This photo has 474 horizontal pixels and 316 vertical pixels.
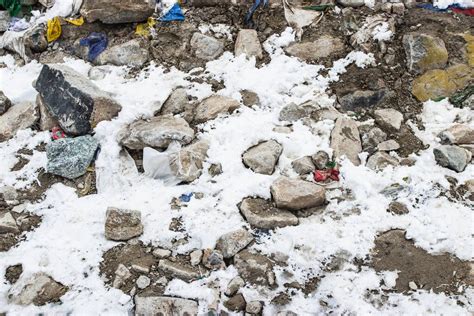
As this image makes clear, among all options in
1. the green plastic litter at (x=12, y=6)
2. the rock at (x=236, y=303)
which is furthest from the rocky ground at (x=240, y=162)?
the green plastic litter at (x=12, y=6)

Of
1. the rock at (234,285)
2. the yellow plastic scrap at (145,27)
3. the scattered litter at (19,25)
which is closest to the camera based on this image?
the rock at (234,285)

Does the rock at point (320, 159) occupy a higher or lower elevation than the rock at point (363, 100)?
lower

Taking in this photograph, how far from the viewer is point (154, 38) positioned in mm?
5766

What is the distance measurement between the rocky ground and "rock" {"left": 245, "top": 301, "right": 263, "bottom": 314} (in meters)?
0.01

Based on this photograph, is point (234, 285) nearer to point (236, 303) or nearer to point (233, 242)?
point (236, 303)

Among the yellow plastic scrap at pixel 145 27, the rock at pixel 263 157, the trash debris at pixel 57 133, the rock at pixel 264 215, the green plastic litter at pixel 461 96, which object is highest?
the yellow plastic scrap at pixel 145 27

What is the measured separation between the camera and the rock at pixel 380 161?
4.25 metres

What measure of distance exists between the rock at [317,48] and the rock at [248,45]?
13.3 inches

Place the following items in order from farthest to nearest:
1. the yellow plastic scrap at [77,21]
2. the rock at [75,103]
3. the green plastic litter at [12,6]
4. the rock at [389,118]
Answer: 1. the green plastic litter at [12,6]
2. the yellow plastic scrap at [77,21]
3. the rock at [75,103]
4. the rock at [389,118]

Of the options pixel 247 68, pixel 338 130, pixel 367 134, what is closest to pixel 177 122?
pixel 247 68

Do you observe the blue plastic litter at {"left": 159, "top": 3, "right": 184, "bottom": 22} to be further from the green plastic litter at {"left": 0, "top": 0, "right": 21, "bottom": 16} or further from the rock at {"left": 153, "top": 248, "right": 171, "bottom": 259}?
the rock at {"left": 153, "top": 248, "right": 171, "bottom": 259}

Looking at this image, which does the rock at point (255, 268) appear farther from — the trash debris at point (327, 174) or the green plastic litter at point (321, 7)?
the green plastic litter at point (321, 7)

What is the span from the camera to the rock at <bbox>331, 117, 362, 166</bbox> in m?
4.35

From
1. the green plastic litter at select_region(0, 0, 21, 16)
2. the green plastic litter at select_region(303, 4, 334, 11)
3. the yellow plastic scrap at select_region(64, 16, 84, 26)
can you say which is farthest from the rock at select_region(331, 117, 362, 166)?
the green plastic litter at select_region(0, 0, 21, 16)
